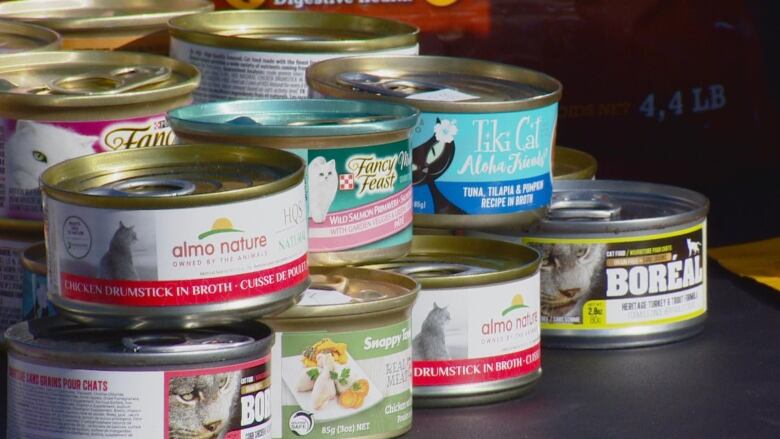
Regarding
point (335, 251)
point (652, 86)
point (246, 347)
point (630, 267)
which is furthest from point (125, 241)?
point (652, 86)

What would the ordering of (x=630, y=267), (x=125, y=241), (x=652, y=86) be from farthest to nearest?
1. (x=652, y=86)
2. (x=630, y=267)
3. (x=125, y=241)

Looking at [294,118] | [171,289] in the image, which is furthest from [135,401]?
[294,118]

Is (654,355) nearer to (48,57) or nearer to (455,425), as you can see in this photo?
(455,425)

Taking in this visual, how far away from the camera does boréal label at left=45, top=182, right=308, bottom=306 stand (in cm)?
205

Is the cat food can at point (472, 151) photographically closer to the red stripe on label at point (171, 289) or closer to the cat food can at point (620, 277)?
the cat food can at point (620, 277)

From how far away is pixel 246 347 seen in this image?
6.88 ft

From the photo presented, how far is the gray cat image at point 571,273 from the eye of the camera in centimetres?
283

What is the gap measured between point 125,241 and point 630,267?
108 cm

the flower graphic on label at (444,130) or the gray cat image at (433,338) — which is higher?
the flower graphic on label at (444,130)

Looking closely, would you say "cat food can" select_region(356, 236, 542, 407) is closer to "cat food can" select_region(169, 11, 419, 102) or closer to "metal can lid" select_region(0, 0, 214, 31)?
"cat food can" select_region(169, 11, 419, 102)

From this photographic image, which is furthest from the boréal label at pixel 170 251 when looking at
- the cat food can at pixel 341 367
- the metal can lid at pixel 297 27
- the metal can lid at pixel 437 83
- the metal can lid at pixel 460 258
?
the metal can lid at pixel 297 27

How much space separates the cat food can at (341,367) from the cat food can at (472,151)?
0.34m

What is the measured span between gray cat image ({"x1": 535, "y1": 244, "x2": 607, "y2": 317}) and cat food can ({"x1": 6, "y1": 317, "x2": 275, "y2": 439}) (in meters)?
0.79

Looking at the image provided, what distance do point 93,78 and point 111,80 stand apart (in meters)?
0.03
